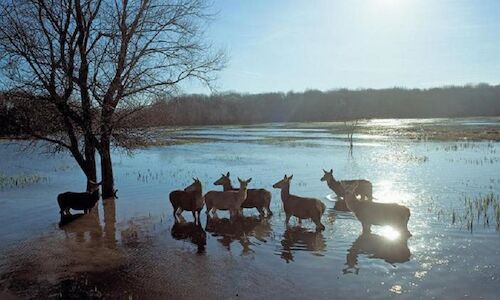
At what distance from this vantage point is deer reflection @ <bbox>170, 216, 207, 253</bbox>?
10.7m

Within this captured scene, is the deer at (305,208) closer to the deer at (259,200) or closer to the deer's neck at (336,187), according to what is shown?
the deer at (259,200)

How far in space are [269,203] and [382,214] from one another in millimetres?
3674

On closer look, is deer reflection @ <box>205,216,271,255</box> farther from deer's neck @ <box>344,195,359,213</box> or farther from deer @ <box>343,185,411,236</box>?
deer @ <box>343,185,411,236</box>

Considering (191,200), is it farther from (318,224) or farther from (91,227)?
(318,224)

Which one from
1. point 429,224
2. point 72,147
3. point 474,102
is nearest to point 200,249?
point 429,224

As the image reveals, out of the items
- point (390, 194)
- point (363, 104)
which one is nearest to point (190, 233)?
point (390, 194)

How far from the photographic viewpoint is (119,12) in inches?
616

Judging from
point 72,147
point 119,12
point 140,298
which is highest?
point 119,12

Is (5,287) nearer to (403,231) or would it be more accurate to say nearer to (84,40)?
(403,231)

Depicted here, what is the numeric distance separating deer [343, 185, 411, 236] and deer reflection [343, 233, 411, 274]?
10.4 inches

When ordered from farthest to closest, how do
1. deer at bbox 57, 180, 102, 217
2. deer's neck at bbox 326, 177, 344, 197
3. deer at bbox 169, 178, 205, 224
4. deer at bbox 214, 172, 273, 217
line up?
deer's neck at bbox 326, 177, 344, 197 → deer at bbox 57, 180, 102, 217 → deer at bbox 214, 172, 273, 217 → deer at bbox 169, 178, 205, 224

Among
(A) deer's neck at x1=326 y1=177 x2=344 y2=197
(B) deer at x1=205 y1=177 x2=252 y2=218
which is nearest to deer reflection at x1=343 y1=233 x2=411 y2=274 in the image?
(B) deer at x1=205 y1=177 x2=252 y2=218

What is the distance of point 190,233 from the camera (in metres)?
11.5

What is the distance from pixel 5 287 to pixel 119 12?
34.0 feet
